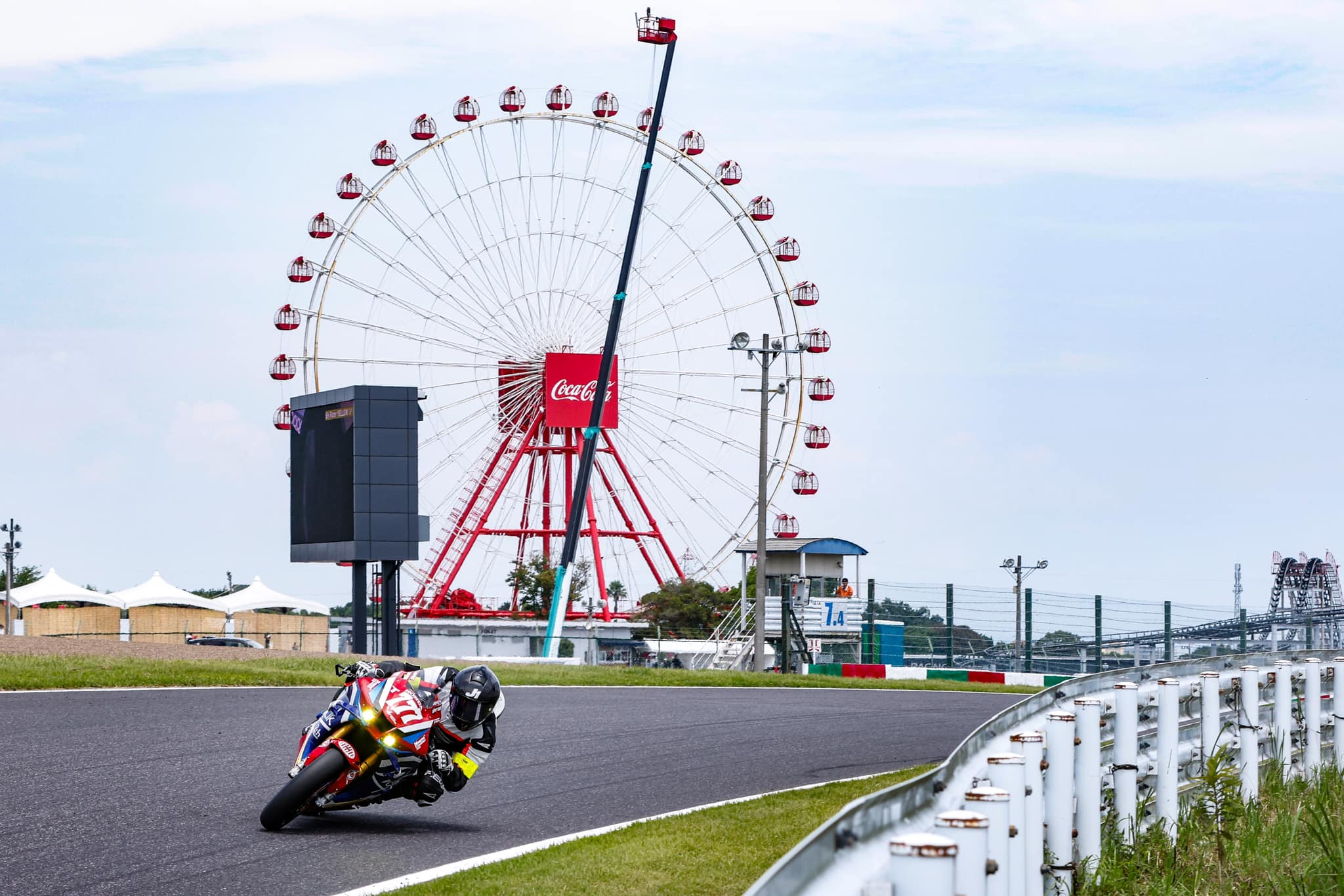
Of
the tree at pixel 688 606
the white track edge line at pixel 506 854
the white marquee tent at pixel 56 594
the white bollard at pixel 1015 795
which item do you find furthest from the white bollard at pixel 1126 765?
the tree at pixel 688 606

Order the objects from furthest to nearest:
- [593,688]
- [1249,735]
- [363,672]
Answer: [593,688] → [363,672] → [1249,735]

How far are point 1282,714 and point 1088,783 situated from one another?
A: 392 cm

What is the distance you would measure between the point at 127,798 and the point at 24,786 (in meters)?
0.86

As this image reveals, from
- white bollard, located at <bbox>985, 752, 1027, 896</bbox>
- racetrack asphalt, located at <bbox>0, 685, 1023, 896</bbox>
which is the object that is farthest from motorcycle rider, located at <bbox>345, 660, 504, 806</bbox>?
white bollard, located at <bbox>985, 752, 1027, 896</bbox>

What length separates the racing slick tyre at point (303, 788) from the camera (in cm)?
868

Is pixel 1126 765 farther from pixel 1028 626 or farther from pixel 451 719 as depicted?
pixel 1028 626

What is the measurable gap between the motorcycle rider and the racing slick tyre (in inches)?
21.5

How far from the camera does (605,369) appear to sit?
132 ft

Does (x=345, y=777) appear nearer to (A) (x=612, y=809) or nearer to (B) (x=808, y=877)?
(A) (x=612, y=809)

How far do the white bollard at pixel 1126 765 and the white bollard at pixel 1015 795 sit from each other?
7.38 ft

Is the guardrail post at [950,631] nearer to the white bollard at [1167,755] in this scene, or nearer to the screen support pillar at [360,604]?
the screen support pillar at [360,604]

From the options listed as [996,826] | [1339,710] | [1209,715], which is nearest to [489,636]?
[1339,710]

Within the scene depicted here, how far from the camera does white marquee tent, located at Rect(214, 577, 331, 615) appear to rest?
60.8 metres

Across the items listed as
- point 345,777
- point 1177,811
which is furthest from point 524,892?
point 1177,811
